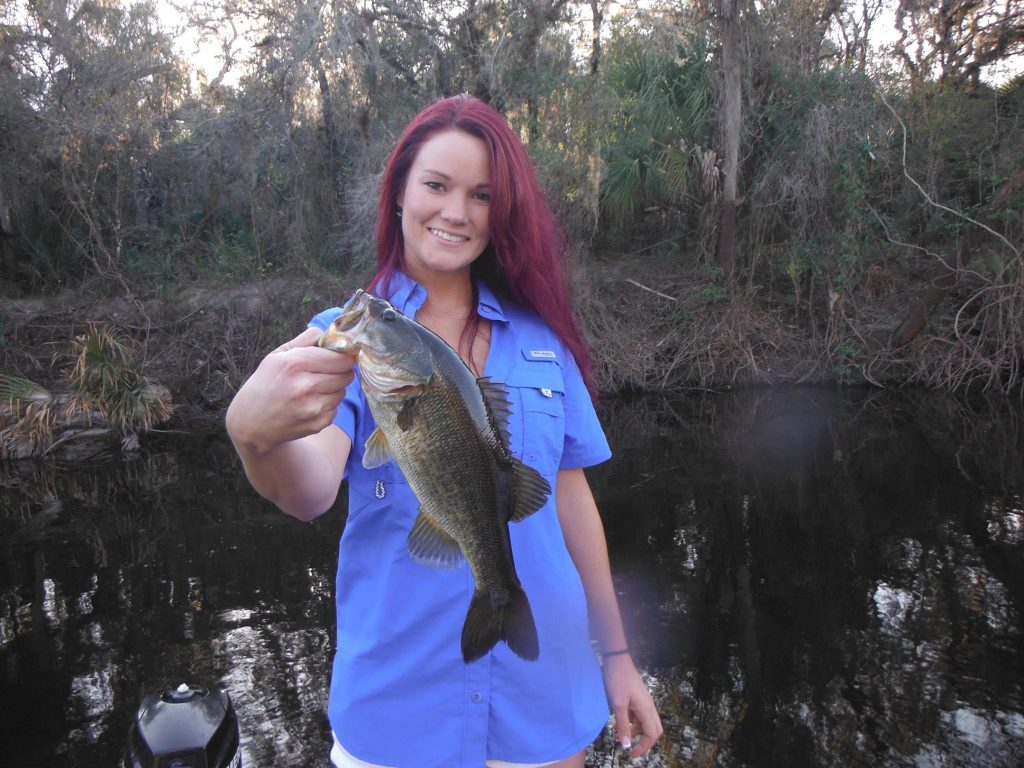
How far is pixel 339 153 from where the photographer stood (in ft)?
50.2

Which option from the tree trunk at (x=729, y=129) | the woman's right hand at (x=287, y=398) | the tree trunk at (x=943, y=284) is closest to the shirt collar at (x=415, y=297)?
the woman's right hand at (x=287, y=398)

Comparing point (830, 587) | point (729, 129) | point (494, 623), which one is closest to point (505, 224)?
point (494, 623)

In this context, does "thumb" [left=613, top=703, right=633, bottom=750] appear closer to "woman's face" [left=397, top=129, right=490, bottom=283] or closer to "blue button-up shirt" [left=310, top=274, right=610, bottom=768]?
"blue button-up shirt" [left=310, top=274, right=610, bottom=768]

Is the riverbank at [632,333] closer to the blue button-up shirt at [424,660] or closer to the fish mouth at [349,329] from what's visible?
the blue button-up shirt at [424,660]

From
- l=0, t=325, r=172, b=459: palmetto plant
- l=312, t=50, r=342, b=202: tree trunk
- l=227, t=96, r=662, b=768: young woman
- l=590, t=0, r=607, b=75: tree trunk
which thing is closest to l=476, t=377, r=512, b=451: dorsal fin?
l=227, t=96, r=662, b=768: young woman

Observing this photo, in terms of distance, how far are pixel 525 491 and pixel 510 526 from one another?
0.22 metres

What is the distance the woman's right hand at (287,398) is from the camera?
4.23 feet

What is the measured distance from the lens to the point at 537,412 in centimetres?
183

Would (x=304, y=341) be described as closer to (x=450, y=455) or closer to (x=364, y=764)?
(x=450, y=455)

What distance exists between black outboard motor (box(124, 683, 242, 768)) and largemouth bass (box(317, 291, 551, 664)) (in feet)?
5.06

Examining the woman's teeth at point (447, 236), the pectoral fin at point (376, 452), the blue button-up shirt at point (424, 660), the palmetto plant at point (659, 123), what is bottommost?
the blue button-up shirt at point (424, 660)

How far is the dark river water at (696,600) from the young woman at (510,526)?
2744mm

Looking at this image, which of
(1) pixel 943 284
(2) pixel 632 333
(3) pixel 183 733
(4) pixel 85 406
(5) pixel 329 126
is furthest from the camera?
(5) pixel 329 126

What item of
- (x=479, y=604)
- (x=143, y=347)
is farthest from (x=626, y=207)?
(x=479, y=604)
